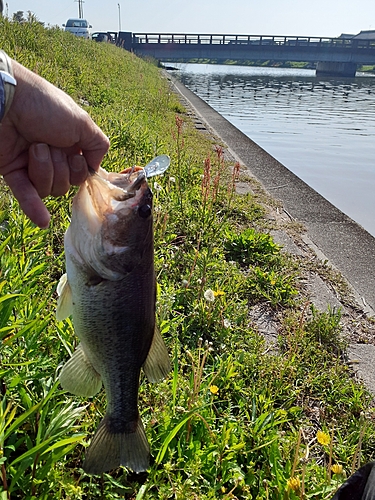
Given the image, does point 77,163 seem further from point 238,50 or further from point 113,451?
point 238,50

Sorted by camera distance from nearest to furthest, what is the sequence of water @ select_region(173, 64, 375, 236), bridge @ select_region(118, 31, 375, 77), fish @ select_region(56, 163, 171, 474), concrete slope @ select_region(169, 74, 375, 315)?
fish @ select_region(56, 163, 171, 474), concrete slope @ select_region(169, 74, 375, 315), water @ select_region(173, 64, 375, 236), bridge @ select_region(118, 31, 375, 77)

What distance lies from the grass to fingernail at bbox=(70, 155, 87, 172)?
2.17 feet

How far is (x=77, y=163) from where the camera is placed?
2.02 metres

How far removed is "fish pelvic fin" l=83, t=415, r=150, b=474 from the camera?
1.78m

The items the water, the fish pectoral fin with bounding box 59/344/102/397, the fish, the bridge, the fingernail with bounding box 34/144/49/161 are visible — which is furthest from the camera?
the bridge

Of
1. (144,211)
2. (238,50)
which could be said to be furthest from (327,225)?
(238,50)

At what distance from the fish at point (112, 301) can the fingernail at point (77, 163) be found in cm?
21

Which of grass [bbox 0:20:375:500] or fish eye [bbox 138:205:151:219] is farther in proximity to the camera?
grass [bbox 0:20:375:500]

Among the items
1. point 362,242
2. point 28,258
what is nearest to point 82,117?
point 28,258

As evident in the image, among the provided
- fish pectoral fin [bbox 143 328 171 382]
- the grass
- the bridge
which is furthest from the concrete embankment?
the bridge

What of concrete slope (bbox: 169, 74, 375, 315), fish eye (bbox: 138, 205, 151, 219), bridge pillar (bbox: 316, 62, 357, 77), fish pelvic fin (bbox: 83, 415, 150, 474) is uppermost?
fish eye (bbox: 138, 205, 151, 219)

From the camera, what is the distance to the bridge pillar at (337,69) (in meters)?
61.8

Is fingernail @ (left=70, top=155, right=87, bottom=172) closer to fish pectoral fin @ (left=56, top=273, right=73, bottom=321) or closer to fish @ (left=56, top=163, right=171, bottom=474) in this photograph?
fish @ (left=56, top=163, right=171, bottom=474)

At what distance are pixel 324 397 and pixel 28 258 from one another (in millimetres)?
2255
